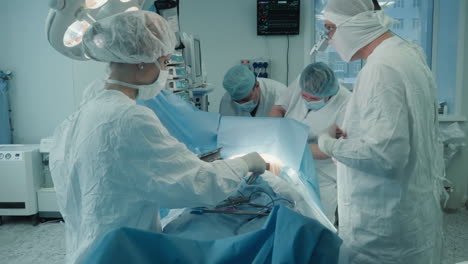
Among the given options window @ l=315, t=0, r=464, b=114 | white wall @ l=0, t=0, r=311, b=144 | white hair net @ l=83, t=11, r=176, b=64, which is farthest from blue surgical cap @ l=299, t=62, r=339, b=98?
white wall @ l=0, t=0, r=311, b=144

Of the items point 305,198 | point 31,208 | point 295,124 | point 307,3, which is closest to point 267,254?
point 305,198

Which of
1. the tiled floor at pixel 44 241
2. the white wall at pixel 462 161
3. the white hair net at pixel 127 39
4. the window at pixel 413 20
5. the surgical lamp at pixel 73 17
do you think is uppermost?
the window at pixel 413 20

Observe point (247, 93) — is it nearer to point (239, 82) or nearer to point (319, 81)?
point (239, 82)

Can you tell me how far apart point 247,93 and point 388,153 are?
4.94ft

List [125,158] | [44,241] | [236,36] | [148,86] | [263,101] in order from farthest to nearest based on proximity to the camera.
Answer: [236,36]
[44,241]
[263,101]
[148,86]
[125,158]

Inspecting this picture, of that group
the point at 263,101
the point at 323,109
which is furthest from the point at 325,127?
the point at 263,101

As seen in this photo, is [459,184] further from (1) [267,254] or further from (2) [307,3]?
(1) [267,254]

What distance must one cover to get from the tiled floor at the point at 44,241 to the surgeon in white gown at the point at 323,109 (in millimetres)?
1039

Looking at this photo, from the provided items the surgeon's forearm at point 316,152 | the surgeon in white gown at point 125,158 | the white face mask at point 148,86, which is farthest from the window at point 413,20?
the surgeon in white gown at point 125,158

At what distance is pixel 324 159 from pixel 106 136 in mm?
1526

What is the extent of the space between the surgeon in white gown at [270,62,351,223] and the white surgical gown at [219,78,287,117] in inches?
18.1

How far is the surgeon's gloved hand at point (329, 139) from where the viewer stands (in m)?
1.44

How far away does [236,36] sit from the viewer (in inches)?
169

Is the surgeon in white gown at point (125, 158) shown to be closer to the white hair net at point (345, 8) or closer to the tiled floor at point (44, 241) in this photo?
the white hair net at point (345, 8)
